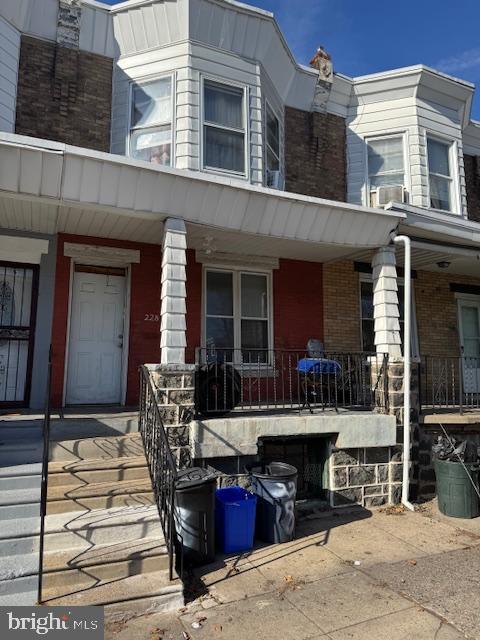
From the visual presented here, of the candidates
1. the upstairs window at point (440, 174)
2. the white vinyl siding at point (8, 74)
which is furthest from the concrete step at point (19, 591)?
the upstairs window at point (440, 174)

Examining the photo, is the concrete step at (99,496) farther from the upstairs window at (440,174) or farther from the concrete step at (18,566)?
the upstairs window at (440,174)

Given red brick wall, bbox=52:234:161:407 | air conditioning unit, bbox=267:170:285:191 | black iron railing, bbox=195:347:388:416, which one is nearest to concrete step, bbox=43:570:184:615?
black iron railing, bbox=195:347:388:416

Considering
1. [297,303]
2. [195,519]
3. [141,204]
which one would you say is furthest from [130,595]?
[297,303]

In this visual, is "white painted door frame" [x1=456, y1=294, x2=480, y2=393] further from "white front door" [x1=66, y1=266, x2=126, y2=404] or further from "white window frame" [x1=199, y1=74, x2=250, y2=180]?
"white front door" [x1=66, y1=266, x2=126, y2=404]

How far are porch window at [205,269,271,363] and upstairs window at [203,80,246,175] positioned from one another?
6.11 feet

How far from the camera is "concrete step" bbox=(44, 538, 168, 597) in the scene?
3586mm

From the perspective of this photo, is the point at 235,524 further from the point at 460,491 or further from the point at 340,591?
the point at 460,491

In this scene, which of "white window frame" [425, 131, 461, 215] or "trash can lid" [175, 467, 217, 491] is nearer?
"trash can lid" [175, 467, 217, 491]

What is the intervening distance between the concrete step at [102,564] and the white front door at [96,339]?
131 inches

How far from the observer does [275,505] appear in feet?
16.4

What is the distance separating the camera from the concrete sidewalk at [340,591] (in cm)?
331

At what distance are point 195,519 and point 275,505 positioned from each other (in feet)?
3.35

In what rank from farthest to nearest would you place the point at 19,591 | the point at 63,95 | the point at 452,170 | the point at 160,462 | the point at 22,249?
the point at 452,170 < the point at 63,95 < the point at 22,249 < the point at 160,462 < the point at 19,591

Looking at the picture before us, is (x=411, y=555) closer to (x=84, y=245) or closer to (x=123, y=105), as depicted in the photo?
(x=84, y=245)
